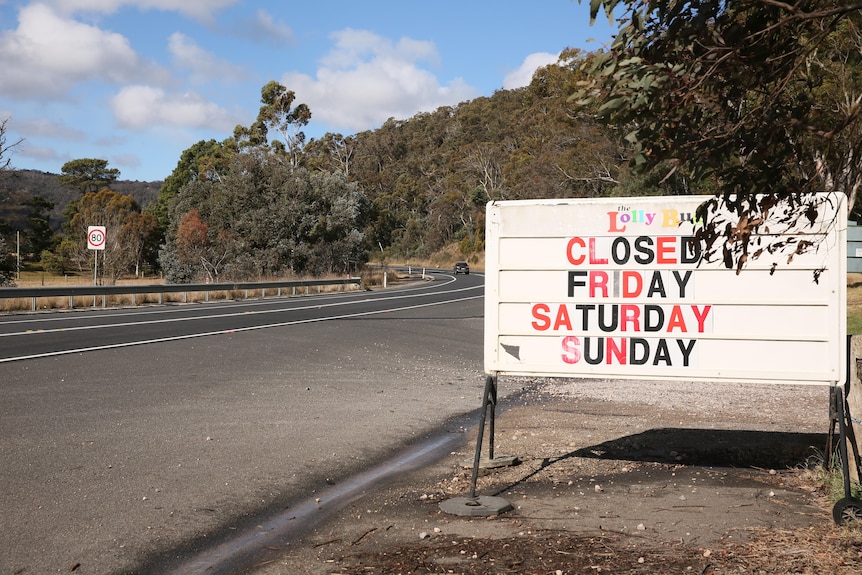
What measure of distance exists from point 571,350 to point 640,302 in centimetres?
59

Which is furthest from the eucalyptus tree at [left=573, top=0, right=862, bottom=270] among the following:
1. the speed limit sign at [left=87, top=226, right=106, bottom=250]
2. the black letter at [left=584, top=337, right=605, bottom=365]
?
the speed limit sign at [left=87, top=226, right=106, bottom=250]

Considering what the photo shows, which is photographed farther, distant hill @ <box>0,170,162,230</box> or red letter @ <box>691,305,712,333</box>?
distant hill @ <box>0,170,162,230</box>

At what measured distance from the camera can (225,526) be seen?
5.62 meters

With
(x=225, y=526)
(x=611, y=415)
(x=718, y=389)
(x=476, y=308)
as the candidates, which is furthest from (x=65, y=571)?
(x=476, y=308)

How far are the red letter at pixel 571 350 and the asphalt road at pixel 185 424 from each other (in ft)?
6.85

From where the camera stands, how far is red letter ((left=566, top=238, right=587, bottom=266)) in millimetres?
6254

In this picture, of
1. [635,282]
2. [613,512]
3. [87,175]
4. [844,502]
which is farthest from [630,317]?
[87,175]

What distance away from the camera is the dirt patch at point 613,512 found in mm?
4684

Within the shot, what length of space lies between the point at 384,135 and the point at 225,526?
117 m

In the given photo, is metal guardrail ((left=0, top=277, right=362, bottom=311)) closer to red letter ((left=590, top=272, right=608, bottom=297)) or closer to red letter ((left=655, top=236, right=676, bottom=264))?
red letter ((left=590, top=272, right=608, bottom=297))

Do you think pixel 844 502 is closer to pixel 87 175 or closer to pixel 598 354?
pixel 598 354

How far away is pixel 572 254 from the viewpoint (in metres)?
6.27

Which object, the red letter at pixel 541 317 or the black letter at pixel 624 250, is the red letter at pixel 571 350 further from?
the black letter at pixel 624 250

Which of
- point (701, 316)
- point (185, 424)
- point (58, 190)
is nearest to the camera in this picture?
point (701, 316)
